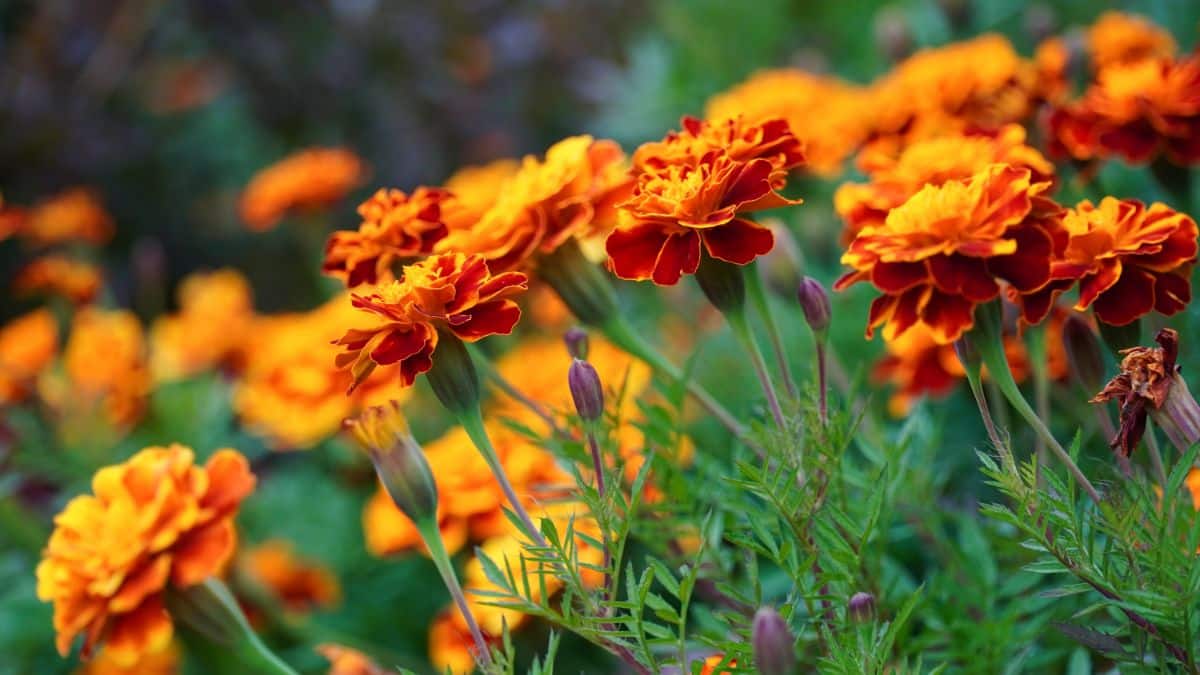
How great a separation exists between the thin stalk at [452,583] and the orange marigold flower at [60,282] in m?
1.17

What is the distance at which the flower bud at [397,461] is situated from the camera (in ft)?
2.12

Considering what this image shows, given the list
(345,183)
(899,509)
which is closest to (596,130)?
(345,183)

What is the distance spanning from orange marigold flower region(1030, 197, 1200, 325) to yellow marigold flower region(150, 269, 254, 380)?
4.10 ft

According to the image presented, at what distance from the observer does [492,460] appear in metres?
0.63

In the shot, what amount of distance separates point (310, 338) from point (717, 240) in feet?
2.16

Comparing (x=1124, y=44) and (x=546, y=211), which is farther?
(x=1124, y=44)

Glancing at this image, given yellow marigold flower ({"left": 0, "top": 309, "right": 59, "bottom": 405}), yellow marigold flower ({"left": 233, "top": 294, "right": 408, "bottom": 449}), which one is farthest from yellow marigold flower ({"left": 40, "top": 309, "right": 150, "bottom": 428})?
yellow marigold flower ({"left": 233, "top": 294, "right": 408, "bottom": 449})

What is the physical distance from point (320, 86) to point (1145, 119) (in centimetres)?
233

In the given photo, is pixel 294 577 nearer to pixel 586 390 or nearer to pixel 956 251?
pixel 586 390

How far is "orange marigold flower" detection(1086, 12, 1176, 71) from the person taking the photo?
1.14 m

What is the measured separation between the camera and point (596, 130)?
9.01 ft

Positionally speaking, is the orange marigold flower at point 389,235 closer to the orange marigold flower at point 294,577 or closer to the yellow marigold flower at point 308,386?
the yellow marigold flower at point 308,386

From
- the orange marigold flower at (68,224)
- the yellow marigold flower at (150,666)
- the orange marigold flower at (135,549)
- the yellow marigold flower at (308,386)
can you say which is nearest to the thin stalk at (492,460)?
the orange marigold flower at (135,549)

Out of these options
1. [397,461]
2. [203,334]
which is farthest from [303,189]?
[397,461]
